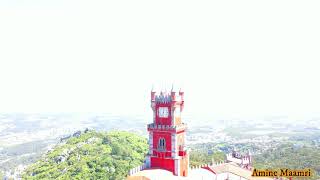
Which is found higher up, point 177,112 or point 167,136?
point 177,112

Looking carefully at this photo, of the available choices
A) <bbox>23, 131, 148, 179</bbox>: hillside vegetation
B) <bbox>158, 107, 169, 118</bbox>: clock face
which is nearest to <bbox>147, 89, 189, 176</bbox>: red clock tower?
<bbox>158, 107, 169, 118</bbox>: clock face

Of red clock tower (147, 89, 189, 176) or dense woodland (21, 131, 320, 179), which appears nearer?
red clock tower (147, 89, 189, 176)

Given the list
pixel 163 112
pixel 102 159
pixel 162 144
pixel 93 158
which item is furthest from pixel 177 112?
pixel 93 158

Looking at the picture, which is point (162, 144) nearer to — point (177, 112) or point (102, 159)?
point (177, 112)

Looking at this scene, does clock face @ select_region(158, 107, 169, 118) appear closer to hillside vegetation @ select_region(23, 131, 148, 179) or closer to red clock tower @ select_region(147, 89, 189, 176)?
red clock tower @ select_region(147, 89, 189, 176)

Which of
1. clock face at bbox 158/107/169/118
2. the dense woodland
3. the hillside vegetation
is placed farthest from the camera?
the dense woodland

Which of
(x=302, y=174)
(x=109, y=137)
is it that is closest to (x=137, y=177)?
(x=302, y=174)
